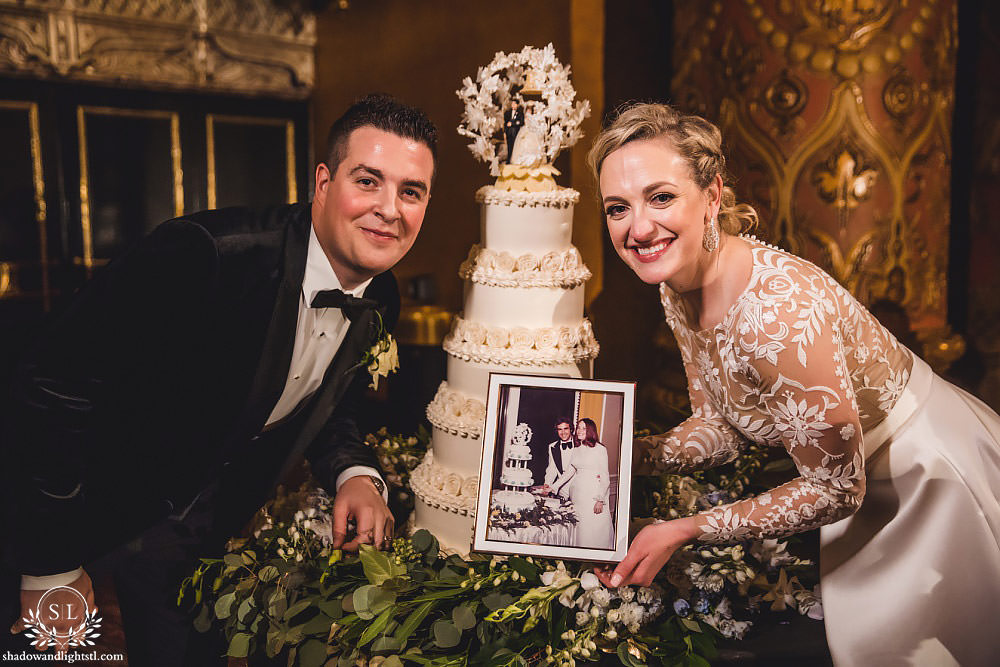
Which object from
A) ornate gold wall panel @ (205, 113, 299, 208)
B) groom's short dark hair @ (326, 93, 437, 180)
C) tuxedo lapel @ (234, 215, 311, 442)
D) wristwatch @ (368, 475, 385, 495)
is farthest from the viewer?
ornate gold wall panel @ (205, 113, 299, 208)

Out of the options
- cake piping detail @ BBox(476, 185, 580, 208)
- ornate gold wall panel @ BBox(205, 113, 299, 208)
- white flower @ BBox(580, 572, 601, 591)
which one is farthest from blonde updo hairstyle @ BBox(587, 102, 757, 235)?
ornate gold wall panel @ BBox(205, 113, 299, 208)

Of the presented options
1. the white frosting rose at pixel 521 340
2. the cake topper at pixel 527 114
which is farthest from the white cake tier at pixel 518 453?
the cake topper at pixel 527 114

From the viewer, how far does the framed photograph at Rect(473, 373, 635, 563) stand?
164cm

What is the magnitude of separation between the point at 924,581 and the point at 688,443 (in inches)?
24.6

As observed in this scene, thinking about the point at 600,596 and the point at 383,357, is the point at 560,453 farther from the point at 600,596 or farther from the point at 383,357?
the point at 383,357

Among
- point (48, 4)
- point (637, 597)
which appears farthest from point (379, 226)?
point (48, 4)

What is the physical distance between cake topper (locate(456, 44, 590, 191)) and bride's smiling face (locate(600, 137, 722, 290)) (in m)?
0.40

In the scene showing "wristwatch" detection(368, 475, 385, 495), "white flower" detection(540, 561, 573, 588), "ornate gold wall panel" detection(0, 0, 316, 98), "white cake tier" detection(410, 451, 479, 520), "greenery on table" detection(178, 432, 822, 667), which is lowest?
"greenery on table" detection(178, 432, 822, 667)

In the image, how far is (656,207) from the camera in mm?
1610

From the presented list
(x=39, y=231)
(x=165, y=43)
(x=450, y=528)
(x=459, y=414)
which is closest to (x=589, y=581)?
(x=450, y=528)

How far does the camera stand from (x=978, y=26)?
126 inches

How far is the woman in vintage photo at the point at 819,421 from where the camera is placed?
1.56 meters

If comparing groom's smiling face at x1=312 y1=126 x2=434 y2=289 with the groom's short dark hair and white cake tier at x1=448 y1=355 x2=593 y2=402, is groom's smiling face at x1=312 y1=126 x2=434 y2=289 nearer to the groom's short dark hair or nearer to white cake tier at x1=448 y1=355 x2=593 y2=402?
the groom's short dark hair

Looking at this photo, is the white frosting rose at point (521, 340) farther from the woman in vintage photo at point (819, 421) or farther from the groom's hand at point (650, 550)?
the groom's hand at point (650, 550)
